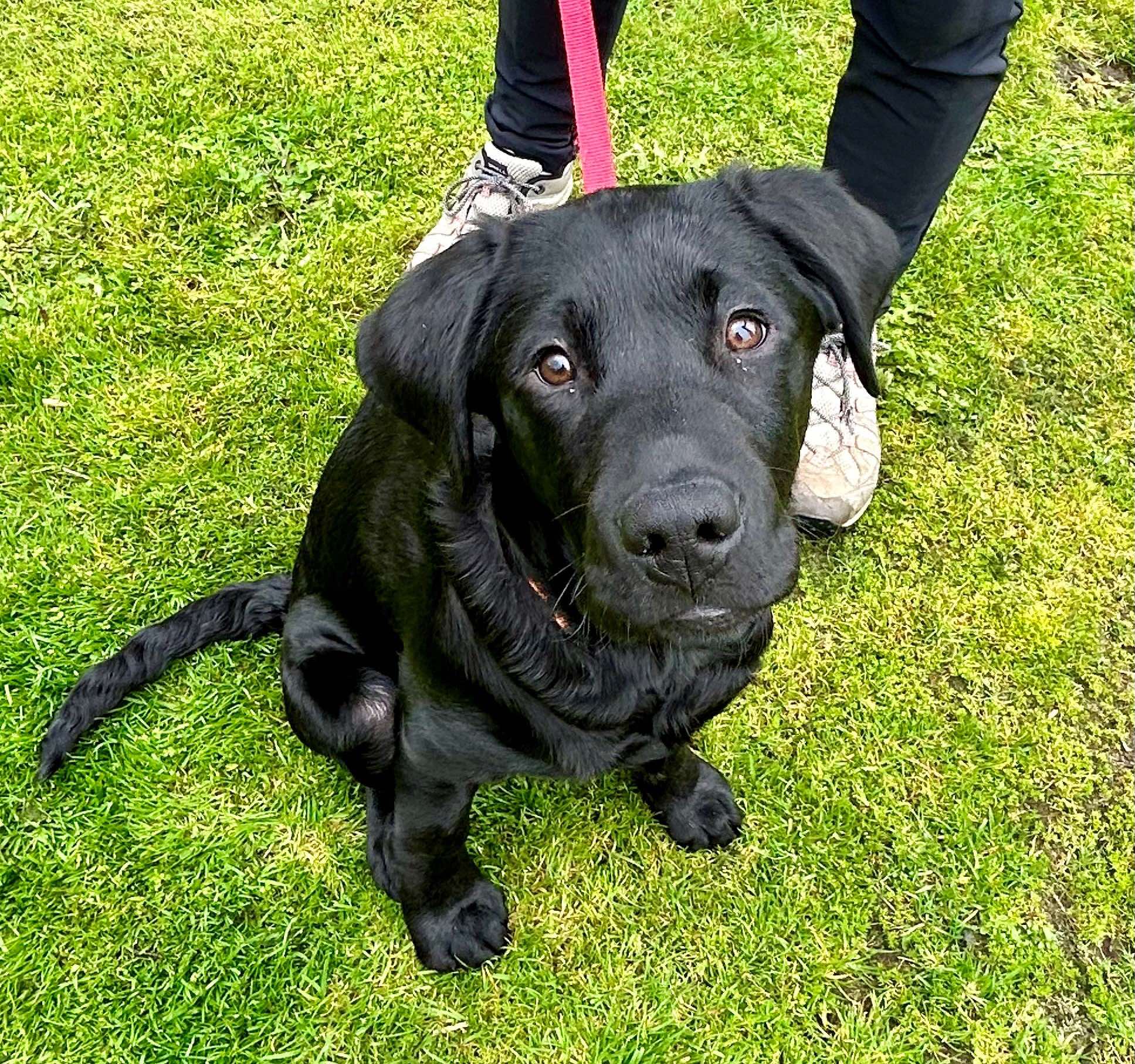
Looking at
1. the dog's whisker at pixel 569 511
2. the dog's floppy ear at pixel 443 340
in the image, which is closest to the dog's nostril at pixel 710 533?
the dog's whisker at pixel 569 511

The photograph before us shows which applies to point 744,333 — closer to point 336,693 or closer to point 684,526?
point 684,526

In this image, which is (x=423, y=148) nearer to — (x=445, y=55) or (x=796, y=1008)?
(x=445, y=55)

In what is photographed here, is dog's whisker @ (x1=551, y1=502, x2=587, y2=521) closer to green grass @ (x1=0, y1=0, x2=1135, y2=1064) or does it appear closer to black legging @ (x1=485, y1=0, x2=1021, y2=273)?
green grass @ (x1=0, y1=0, x2=1135, y2=1064)

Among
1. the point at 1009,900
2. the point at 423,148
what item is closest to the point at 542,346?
the point at 1009,900

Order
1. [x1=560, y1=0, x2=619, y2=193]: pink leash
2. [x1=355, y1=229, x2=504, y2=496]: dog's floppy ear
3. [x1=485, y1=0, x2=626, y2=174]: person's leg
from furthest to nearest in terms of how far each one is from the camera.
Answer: [x1=485, y1=0, x2=626, y2=174]: person's leg → [x1=560, y1=0, x2=619, y2=193]: pink leash → [x1=355, y1=229, x2=504, y2=496]: dog's floppy ear

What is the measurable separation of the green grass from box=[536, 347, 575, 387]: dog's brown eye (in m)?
1.36

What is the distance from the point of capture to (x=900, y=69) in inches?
96.9

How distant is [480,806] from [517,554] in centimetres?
103

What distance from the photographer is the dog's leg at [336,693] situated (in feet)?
7.62

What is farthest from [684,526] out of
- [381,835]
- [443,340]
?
[381,835]

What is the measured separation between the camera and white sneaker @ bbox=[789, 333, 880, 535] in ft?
9.86

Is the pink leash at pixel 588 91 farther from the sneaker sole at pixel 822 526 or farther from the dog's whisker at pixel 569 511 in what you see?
the sneaker sole at pixel 822 526

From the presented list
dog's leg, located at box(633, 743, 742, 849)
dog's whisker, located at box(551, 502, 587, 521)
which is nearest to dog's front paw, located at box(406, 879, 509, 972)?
dog's leg, located at box(633, 743, 742, 849)

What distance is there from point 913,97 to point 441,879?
7.04 feet
